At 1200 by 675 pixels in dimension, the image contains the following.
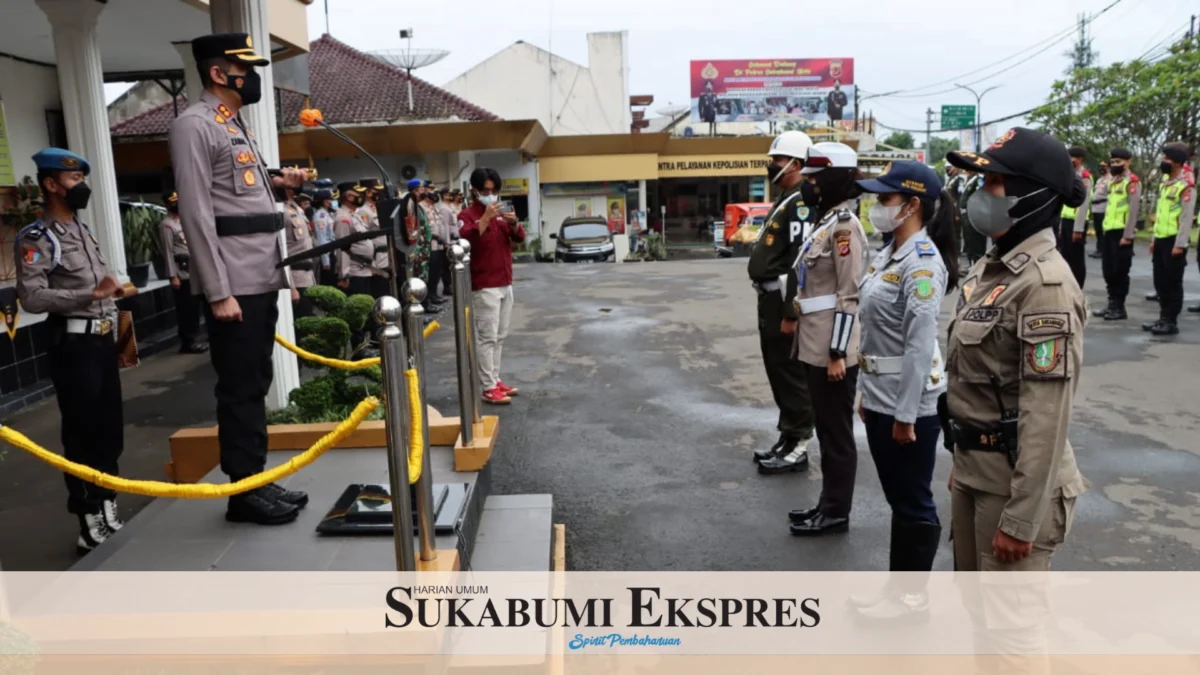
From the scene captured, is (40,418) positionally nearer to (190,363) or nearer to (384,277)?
(190,363)

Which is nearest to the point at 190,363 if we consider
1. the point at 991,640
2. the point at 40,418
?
the point at 40,418

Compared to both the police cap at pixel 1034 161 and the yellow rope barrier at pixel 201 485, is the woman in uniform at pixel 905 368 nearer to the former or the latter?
the police cap at pixel 1034 161

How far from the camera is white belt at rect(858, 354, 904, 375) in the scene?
336cm

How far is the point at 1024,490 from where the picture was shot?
7.57 ft

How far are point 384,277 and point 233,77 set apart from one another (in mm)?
6656

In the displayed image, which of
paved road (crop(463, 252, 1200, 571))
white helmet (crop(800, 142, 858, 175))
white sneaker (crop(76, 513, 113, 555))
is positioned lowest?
paved road (crop(463, 252, 1200, 571))

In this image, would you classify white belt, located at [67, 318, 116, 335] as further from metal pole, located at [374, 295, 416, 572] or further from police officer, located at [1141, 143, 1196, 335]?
police officer, located at [1141, 143, 1196, 335]

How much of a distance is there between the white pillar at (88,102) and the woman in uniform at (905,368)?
25.1 ft

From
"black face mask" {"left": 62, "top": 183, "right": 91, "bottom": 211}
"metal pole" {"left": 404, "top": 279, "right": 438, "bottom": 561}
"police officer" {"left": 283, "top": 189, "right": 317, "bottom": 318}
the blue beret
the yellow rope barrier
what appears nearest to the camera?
the yellow rope barrier

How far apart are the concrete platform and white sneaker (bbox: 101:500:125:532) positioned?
54 centimetres

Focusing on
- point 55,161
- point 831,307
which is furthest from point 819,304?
point 55,161

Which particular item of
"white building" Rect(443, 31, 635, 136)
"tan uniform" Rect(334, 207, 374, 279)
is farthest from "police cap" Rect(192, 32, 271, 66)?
"white building" Rect(443, 31, 635, 136)

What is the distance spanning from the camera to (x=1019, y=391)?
2.39m

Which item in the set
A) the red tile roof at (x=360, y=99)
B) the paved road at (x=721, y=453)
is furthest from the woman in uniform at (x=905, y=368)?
the red tile roof at (x=360, y=99)
